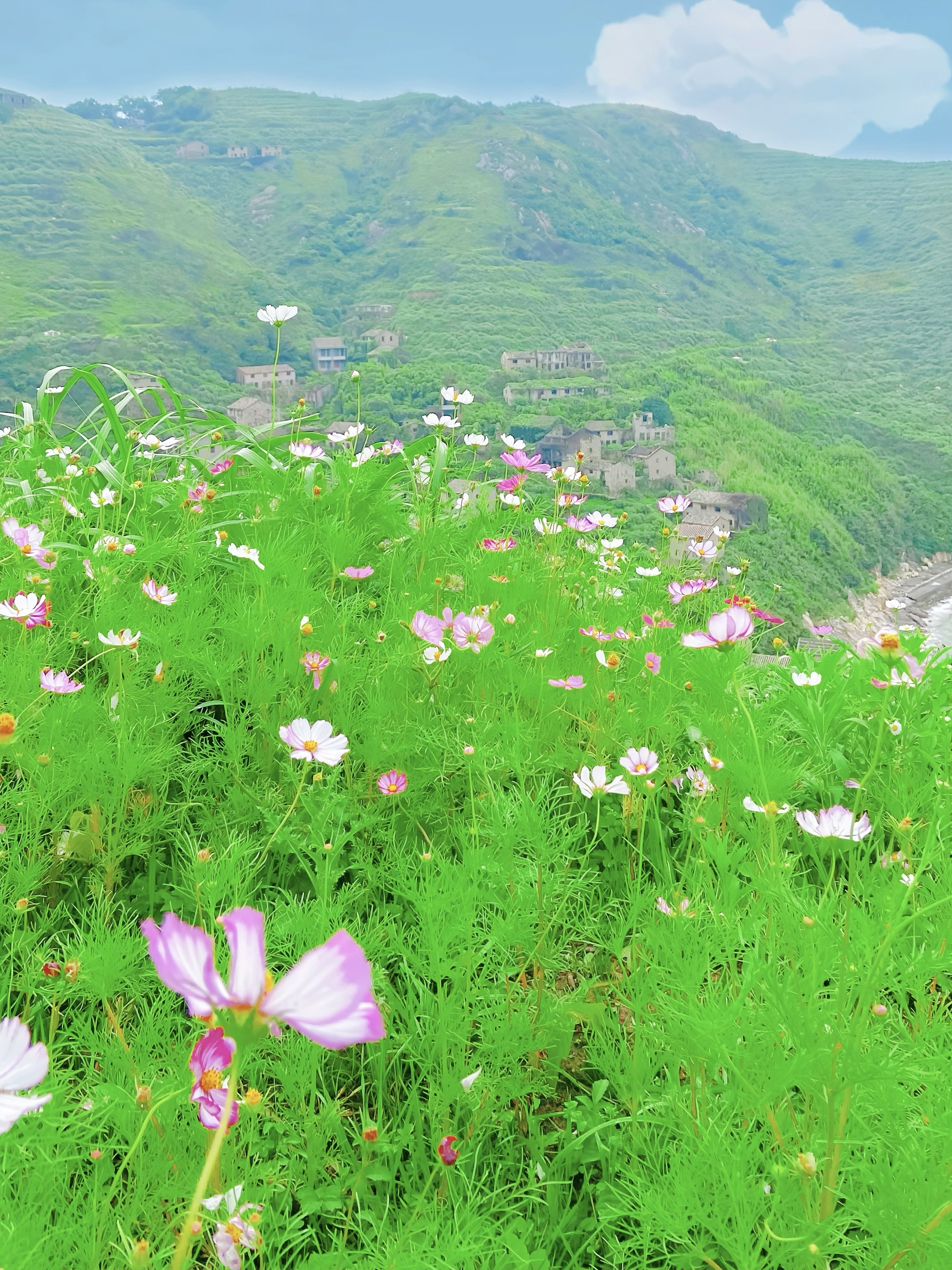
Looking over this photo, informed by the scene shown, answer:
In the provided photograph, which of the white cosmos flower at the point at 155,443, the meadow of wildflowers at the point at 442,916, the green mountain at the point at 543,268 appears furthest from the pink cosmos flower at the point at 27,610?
the green mountain at the point at 543,268

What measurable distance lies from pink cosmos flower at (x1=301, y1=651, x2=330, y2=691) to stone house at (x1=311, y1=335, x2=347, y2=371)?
35.3 meters

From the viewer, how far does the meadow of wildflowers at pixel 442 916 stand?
0.63 metres

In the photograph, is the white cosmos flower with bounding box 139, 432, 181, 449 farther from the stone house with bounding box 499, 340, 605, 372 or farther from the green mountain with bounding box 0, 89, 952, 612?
the stone house with bounding box 499, 340, 605, 372

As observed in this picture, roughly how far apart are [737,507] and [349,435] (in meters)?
13.1

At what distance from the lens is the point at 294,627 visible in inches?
53.3

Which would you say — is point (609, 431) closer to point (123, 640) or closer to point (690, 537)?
point (690, 537)

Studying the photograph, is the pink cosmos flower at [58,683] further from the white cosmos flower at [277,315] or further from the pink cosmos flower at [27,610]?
the white cosmos flower at [277,315]

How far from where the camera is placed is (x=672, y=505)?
82.6 inches

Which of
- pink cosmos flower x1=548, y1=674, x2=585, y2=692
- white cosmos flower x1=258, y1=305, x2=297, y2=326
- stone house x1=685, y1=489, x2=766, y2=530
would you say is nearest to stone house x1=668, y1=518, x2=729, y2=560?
pink cosmos flower x1=548, y1=674, x2=585, y2=692

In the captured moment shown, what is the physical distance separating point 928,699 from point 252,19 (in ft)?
637

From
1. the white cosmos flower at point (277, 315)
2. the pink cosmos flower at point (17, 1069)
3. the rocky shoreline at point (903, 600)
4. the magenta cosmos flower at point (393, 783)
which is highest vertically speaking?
the white cosmos flower at point (277, 315)

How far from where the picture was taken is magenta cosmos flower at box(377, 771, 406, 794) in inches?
42.8

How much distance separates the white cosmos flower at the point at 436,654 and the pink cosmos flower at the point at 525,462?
91cm

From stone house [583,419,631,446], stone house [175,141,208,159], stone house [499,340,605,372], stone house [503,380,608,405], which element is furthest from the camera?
stone house [175,141,208,159]
